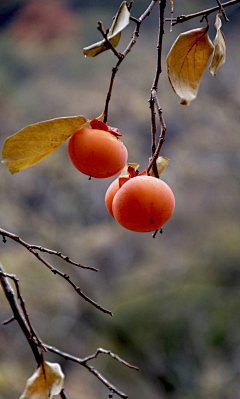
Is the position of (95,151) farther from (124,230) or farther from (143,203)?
(124,230)

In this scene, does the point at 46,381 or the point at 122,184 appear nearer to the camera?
the point at 122,184

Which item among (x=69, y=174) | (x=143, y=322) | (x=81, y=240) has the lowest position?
(x=143, y=322)

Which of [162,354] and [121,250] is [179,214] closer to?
[121,250]

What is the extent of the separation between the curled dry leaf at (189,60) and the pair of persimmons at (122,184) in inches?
5.5

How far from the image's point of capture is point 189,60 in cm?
62

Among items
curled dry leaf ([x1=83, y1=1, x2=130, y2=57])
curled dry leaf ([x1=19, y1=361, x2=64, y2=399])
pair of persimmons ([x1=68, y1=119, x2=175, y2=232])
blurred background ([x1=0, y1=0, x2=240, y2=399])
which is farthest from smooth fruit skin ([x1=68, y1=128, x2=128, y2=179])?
blurred background ([x1=0, y1=0, x2=240, y2=399])

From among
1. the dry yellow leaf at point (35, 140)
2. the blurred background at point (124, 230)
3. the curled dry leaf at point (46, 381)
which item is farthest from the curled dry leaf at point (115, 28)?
the blurred background at point (124, 230)

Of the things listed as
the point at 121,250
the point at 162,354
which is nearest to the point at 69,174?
the point at 121,250

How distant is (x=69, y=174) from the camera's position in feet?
10.1

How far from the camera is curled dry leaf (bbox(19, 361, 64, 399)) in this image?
2.18 feet

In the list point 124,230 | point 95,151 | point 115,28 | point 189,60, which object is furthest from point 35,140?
point 124,230

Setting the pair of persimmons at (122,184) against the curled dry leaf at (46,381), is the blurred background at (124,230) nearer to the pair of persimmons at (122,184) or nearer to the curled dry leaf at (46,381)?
the curled dry leaf at (46,381)

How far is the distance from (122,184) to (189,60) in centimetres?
25

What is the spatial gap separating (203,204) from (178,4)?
68.4 inches
